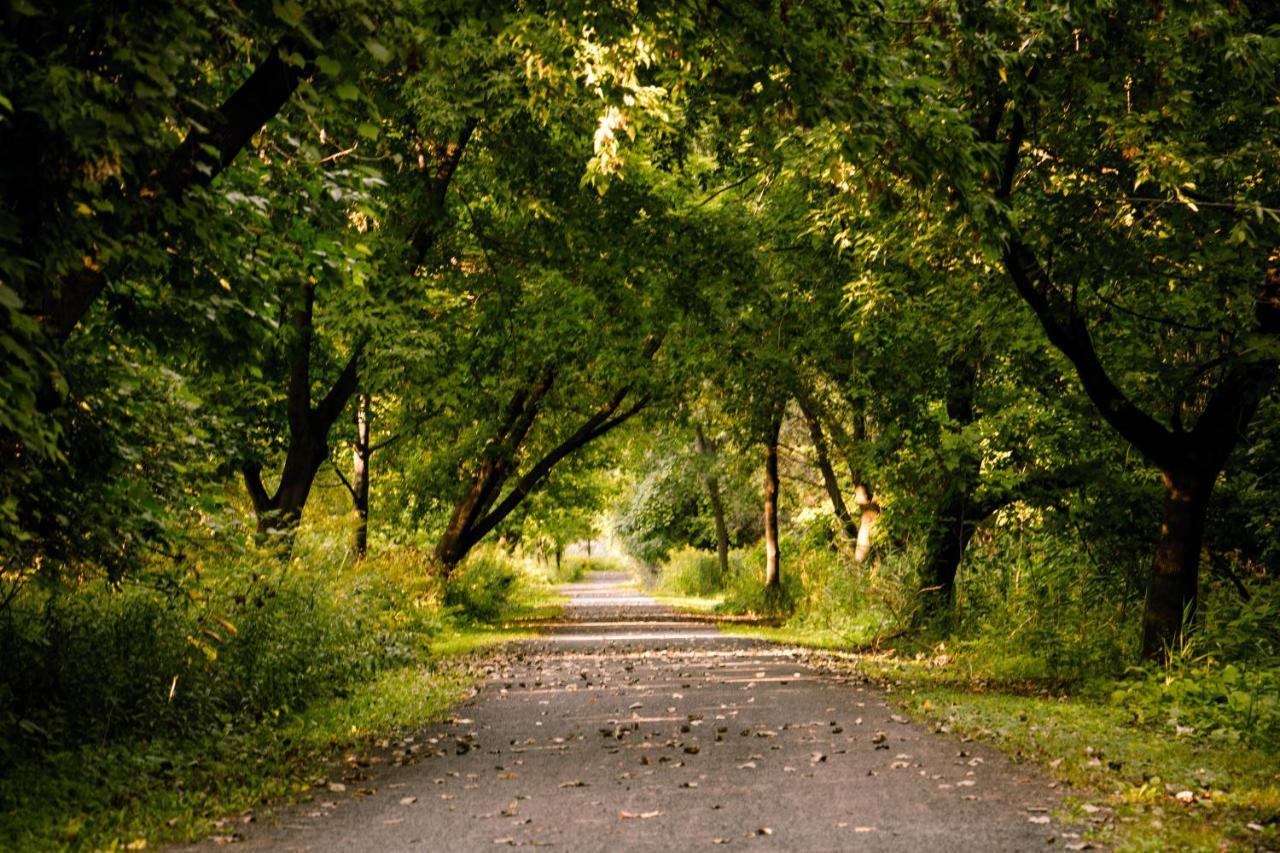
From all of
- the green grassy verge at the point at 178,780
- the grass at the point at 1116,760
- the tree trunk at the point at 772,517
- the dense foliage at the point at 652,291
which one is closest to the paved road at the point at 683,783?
the grass at the point at 1116,760

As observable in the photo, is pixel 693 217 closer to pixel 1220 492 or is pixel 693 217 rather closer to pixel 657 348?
pixel 1220 492

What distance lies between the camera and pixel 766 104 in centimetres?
821

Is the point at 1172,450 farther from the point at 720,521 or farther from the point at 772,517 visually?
the point at 720,521

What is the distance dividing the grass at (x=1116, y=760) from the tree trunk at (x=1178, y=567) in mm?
829

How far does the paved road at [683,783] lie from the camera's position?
252 inches

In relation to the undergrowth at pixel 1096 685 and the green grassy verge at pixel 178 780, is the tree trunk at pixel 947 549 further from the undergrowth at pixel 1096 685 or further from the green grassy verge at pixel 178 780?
the green grassy verge at pixel 178 780

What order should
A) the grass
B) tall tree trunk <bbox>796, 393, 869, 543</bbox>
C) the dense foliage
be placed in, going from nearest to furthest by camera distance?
the grass → the dense foliage → tall tree trunk <bbox>796, 393, 869, 543</bbox>

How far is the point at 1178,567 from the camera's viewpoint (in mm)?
12070

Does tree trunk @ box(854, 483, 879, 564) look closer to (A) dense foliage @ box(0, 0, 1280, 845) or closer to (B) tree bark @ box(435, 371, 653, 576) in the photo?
(A) dense foliage @ box(0, 0, 1280, 845)

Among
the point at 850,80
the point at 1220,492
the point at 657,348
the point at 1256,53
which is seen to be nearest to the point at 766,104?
the point at 850,80

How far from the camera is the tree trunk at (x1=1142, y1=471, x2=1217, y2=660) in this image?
1198cm

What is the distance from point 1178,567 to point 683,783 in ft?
22.6

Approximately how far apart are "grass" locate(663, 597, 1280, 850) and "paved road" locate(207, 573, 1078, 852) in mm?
316

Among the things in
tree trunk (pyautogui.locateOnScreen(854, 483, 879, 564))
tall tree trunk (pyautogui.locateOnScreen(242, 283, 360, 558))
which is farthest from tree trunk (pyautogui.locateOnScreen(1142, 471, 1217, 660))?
tall tree trunk (pyautogui.locateOnScreen(242, 283, 360, 558))
